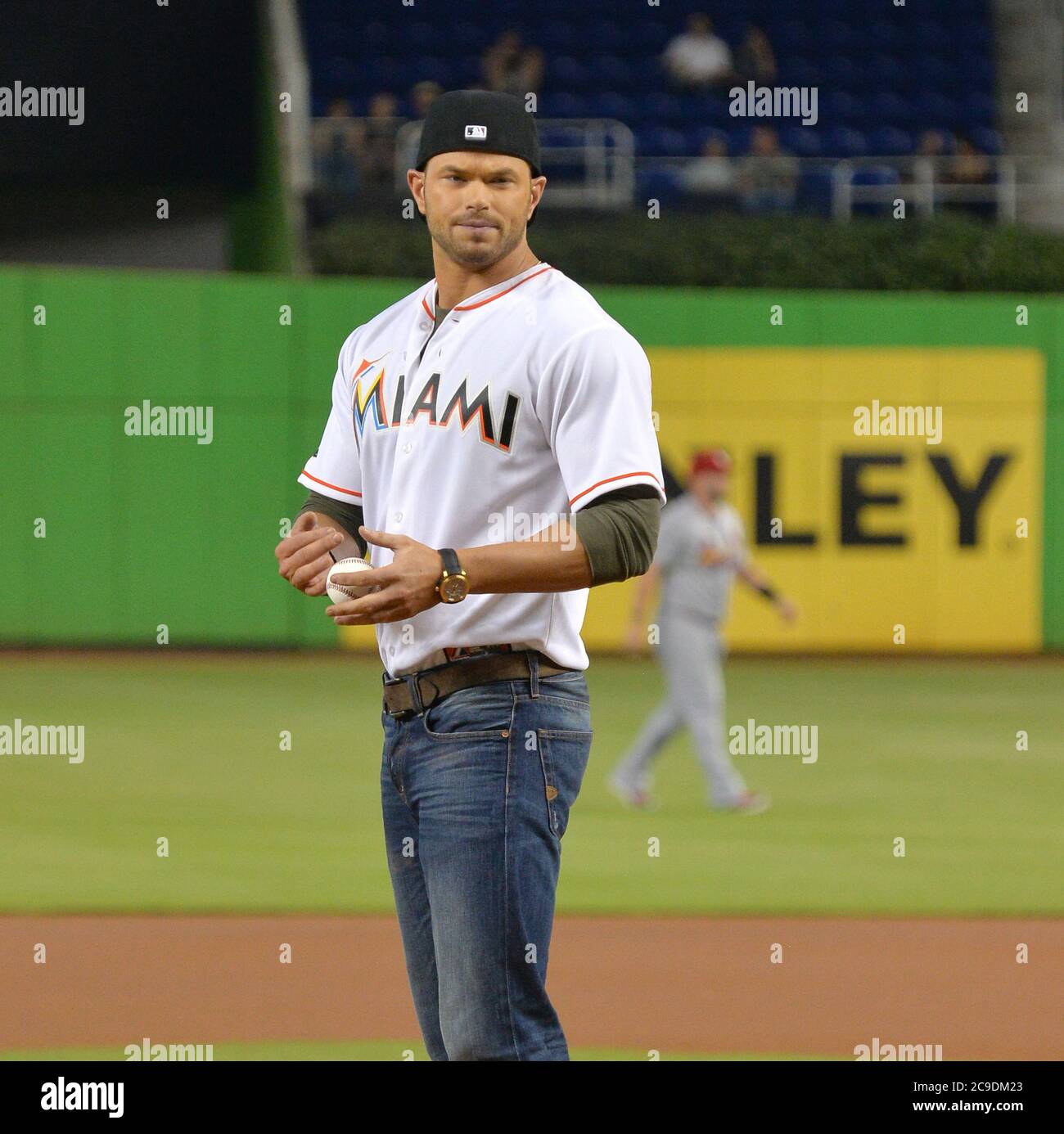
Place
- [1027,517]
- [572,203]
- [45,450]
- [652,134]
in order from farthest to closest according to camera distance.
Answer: [652,134] < [572,203] < [1027,517] < [45,450]

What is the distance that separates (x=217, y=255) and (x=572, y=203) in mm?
4420

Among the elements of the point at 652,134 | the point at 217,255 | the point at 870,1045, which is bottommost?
the point at 870,1045

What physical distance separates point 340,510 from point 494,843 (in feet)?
2.89

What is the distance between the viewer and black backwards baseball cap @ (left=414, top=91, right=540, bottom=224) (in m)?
3.55

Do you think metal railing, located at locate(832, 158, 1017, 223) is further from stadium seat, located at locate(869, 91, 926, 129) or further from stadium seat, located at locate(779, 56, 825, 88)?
stadium seat, located at locate(779, 56, 825, 88)

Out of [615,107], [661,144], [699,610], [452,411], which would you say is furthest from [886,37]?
[452,411]

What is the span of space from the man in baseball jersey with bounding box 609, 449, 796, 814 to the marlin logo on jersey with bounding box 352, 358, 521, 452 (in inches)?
259

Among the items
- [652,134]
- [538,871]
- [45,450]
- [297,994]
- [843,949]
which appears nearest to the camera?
[538,871]

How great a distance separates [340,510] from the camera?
12.9ft

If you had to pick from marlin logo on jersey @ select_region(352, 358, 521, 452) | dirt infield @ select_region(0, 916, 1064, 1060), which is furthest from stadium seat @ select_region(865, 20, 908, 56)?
marlin logo on jersey @ select_region(352, 358, 521, 452)

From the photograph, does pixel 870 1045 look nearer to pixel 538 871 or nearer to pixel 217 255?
pixel 538 871

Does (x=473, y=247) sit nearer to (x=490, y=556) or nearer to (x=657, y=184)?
(x=490, y=556)

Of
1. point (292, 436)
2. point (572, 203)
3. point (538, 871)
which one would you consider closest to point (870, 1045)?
point (538, 871)

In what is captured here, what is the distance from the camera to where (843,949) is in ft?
25.0
